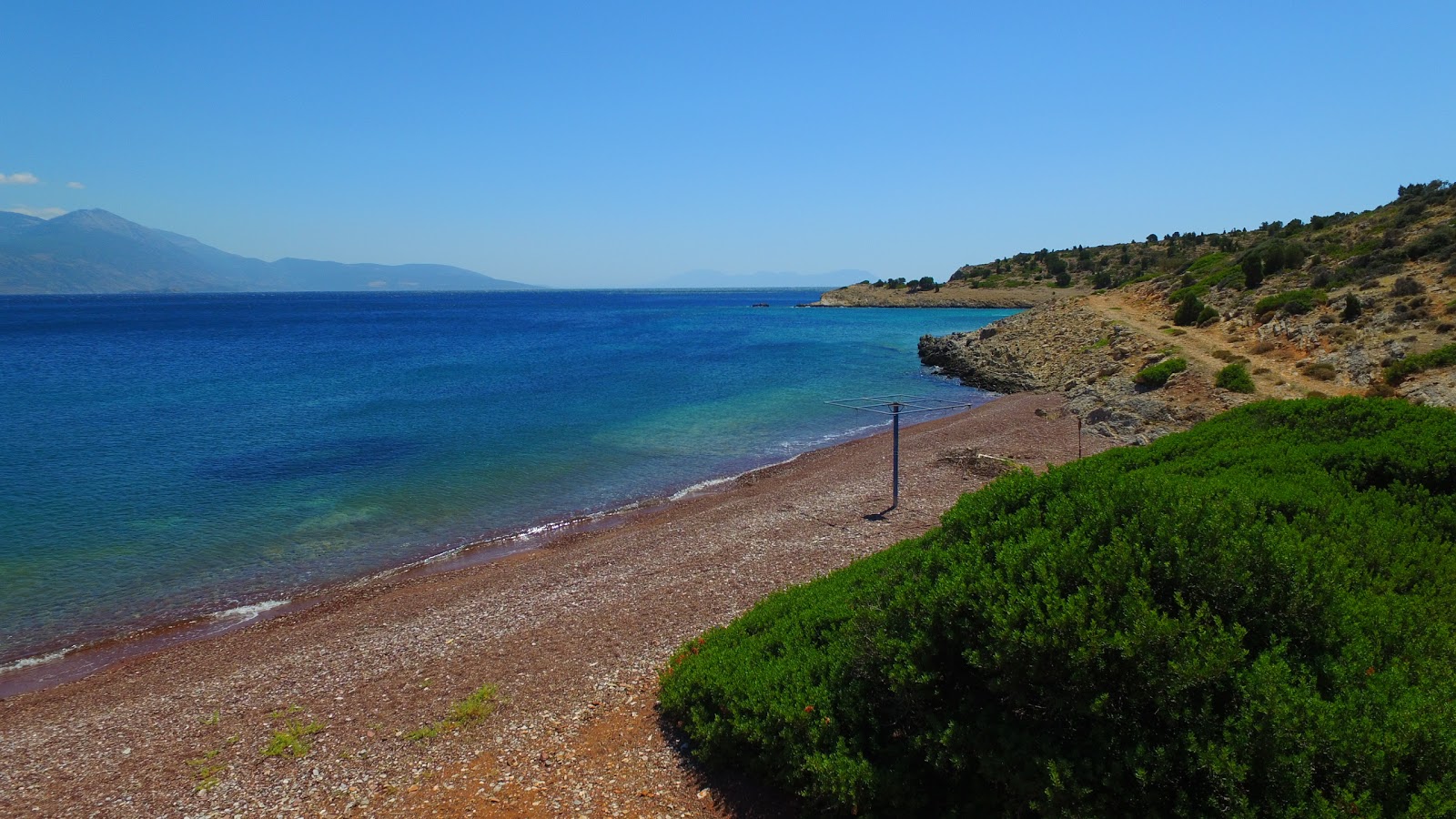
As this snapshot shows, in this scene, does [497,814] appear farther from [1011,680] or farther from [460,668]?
[1011,680]

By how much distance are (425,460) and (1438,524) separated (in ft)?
87.1

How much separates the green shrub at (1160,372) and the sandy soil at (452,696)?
48.5 feet

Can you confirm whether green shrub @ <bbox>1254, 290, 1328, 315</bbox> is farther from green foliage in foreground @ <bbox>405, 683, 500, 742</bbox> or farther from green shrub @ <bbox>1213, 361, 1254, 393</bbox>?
green foliage in foreground @ <bbox>405, 683, 500, 742</bbox>

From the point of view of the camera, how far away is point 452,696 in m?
10.2

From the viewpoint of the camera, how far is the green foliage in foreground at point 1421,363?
20625 millimetres

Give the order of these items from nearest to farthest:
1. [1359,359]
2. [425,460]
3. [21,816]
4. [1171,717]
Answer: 1. [1171,717]
2. [21,816]
3. [1359,359]
4. [425,460]

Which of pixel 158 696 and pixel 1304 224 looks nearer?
pixel 158 696

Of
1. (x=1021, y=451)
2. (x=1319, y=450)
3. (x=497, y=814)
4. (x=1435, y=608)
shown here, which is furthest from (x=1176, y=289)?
(x=497, y=814)

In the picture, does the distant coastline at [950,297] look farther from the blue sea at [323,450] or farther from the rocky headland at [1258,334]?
the blue sea at [323,450]

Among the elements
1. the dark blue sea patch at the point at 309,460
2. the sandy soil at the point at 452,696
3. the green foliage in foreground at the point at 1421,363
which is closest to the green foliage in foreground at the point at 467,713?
the sandy soil at the point at 452,696

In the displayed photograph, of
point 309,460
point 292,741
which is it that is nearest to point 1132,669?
point 292,741

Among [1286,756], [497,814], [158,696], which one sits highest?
[1286,756]

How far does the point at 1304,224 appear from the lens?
205 ft

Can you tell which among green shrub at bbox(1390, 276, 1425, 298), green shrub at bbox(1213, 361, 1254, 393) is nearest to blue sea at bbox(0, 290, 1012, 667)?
green shrub at bbox(1213, 361, 1254, 393)
